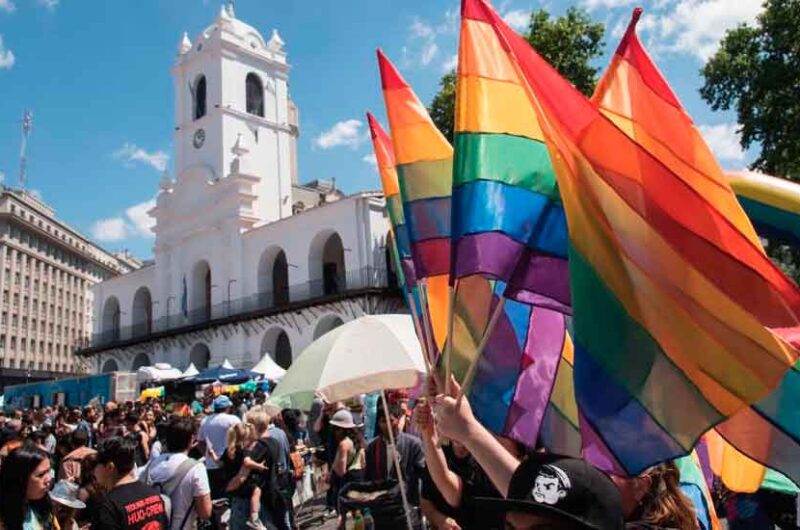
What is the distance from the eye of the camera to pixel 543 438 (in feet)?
11.9

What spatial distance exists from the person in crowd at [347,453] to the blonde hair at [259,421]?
2.57 feet

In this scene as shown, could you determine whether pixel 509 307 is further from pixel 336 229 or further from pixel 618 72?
pixel 336 229

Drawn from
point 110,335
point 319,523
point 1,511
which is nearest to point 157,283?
point 110,335

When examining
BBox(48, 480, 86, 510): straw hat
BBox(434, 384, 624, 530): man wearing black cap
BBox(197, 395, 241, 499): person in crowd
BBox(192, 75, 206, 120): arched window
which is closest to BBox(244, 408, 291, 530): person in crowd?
BBox(197, 395, 241, 499): person in crowd

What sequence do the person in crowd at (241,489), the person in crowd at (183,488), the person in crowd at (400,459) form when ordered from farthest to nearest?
the person in crowd at (241,489) → the person in crowd at (400,459) → the person in crowd at (183,488)

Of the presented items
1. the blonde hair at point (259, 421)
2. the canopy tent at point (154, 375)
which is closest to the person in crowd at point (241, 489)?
the blonde hair at point (259, 421)

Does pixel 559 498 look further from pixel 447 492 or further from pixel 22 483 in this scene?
pixel 22 483

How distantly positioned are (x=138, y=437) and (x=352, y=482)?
5449mm

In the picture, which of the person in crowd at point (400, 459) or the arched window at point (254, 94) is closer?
the person in crowd at point (400, 459)

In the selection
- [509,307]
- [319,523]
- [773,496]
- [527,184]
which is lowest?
[319,523]

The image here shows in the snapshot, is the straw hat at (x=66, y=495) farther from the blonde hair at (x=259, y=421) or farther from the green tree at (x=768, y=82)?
the green tree at (x=768, y=82)

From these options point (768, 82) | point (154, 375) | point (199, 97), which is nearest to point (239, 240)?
point (199, 97)

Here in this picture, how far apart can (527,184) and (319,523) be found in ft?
25.4

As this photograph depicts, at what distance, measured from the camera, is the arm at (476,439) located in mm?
2274
